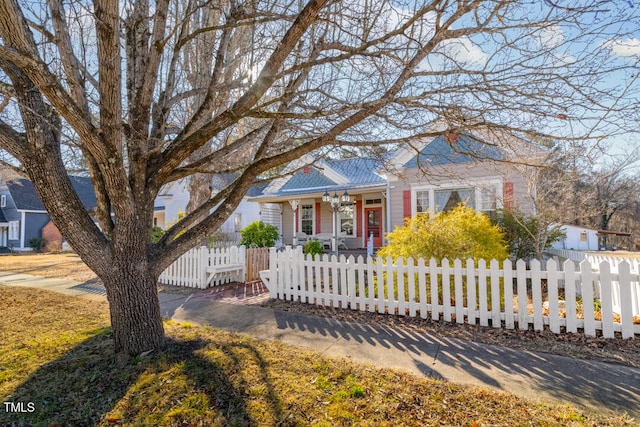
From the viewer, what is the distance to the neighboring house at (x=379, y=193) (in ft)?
32.6

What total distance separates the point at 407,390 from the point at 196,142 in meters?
3.16

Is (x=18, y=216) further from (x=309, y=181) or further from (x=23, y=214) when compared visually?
(x=309, y=181)

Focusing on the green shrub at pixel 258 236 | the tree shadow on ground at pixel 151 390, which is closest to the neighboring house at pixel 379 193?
the green shrub at pixel 258 236

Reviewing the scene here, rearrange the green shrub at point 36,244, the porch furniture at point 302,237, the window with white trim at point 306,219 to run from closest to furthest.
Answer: the porch furniture at point 302,237
the window with white trim at point 306,219
the green shrub at point 36,244

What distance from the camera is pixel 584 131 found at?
357 centimetres

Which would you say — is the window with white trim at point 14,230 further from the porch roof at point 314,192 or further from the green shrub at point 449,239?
the green shrub at point 449,239

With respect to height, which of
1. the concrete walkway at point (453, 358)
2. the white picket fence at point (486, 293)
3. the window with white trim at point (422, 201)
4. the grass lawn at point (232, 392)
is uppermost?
the window with white trim at point (422, 201)

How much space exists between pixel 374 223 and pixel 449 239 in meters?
10.1

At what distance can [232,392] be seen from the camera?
2.76 m

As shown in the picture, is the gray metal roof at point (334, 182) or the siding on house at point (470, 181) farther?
the gray metal roof at point (334, 182)

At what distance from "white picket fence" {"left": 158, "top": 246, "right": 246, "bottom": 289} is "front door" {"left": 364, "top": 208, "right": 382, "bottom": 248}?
8222mm

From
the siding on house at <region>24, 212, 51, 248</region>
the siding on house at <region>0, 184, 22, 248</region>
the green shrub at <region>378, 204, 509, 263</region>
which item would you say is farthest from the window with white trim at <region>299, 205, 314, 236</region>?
the siding on house at <region>0, 184, 22, 248</region>

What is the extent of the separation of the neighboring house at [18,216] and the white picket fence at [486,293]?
26122mm

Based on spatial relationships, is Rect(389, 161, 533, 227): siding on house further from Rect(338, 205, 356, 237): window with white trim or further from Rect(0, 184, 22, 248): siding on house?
Rect(0, 184, 22, 248): siding on house
